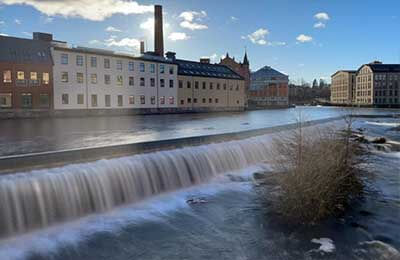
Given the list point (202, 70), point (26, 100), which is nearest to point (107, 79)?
point (26, 100)

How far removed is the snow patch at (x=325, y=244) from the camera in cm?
670

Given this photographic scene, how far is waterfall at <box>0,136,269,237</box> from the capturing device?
7.42 metres

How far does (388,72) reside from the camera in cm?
10944

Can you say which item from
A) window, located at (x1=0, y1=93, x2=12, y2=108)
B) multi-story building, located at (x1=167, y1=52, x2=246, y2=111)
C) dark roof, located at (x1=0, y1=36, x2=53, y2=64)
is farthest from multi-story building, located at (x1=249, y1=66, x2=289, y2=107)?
window, located at (x1=0, y1=93, x2=12, y2=108)

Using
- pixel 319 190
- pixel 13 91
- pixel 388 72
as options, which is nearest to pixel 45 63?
pixel 13 91

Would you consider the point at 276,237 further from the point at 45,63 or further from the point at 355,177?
the point at 45,63

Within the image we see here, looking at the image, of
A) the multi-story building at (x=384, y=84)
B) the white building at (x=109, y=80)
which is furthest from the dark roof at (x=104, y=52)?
the multi-story building at (x=384, y=84)

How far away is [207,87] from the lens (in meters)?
65.8

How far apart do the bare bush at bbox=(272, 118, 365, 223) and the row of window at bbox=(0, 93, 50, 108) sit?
37.1 meters

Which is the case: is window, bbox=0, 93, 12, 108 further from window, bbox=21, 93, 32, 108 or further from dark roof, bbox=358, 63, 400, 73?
dark roof, bbox=358, 63, 400, 73

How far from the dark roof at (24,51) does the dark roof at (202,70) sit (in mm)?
24114

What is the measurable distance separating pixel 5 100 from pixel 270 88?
7901 centimetres

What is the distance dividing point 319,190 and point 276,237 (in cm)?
152

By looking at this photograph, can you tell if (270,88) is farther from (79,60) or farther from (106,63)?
(79,60)
